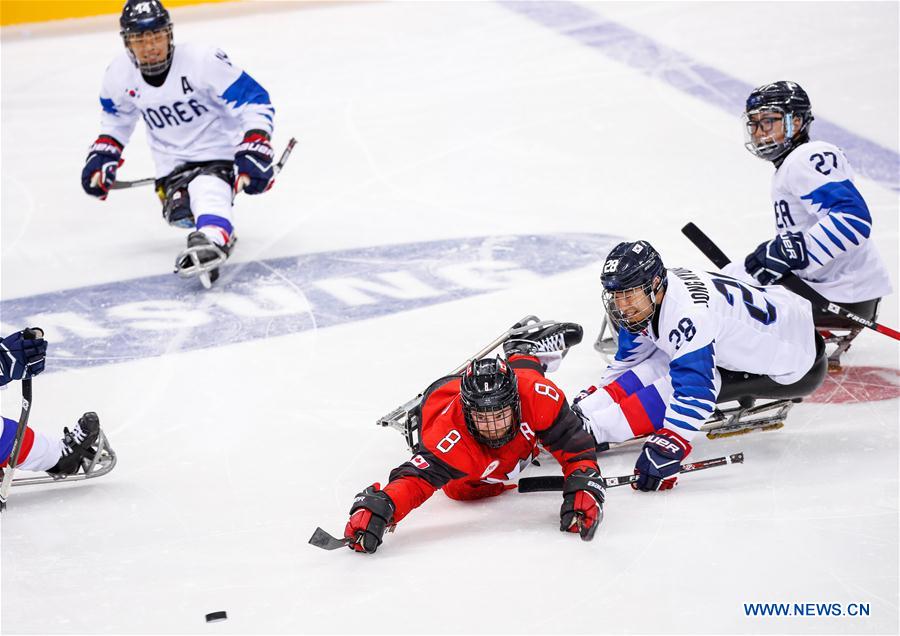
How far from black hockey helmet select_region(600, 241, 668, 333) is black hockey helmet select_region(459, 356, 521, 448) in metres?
0.45

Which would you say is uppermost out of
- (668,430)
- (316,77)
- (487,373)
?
(316,77)

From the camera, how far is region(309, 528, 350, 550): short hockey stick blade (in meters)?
3.65

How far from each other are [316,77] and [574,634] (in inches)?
230

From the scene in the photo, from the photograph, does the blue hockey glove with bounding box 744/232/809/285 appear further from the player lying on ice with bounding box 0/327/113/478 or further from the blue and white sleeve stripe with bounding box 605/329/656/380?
the player lying on ice with bounding box 0/327/113/478

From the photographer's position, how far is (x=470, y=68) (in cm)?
841

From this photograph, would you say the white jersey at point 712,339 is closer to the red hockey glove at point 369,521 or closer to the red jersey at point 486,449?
the red jersey at point 486,449

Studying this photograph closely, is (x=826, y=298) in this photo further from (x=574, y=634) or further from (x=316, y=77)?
(x=316, y=77)

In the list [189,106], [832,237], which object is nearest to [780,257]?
[832,237]

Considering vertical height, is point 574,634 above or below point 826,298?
below

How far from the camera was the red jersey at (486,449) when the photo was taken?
3744 millimetres

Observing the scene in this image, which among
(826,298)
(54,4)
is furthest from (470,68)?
(826,298)

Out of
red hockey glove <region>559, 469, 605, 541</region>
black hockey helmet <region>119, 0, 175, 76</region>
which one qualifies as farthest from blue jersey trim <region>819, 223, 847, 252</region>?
black hockey helmet <region>119, 0, 175, 76</region>

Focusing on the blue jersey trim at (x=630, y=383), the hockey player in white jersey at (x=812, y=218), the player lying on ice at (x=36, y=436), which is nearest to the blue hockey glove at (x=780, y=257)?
the hockey player in white jersey at (x=812, y=218)

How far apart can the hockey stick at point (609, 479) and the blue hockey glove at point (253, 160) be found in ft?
8.58
